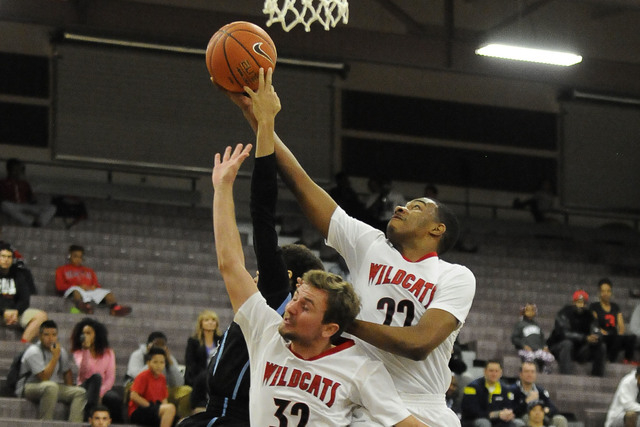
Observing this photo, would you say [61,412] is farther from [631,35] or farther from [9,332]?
[631,35]

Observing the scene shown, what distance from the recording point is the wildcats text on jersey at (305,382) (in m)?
4.14

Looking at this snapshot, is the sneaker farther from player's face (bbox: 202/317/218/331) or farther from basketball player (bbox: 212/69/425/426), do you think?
basketball player (bbox: 212/69/425/426)

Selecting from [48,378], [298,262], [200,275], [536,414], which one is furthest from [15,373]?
[298,262]

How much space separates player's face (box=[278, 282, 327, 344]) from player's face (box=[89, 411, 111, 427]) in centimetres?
618

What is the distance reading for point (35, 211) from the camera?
16.0m

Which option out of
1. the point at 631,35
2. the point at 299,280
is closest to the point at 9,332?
the point at 299,280

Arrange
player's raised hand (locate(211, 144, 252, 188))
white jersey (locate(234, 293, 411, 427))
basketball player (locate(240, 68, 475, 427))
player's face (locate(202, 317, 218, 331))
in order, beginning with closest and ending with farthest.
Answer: white jersey (locate(234, 293, 411, 427)), player's raised hand (locate(211, 144, 252, 188)), basketball player (locate(240, 68, 475, 427)), player's face (locate(202, 317, 218, 331))

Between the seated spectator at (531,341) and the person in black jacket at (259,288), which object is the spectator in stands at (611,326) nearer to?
the seated spectator at (531,341)

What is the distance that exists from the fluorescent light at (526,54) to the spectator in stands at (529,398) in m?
4.95

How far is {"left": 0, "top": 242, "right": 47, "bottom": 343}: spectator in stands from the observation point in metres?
12.1

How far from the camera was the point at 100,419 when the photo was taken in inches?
390

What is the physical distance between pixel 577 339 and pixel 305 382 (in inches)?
425

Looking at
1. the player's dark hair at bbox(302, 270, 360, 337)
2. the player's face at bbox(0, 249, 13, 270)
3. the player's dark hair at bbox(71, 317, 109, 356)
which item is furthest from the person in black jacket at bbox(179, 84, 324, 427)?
the player's face at bbox(0, 249, 13, 270)

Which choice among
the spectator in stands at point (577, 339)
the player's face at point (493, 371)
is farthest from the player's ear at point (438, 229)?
the spectator in stands at point (577, 339)
